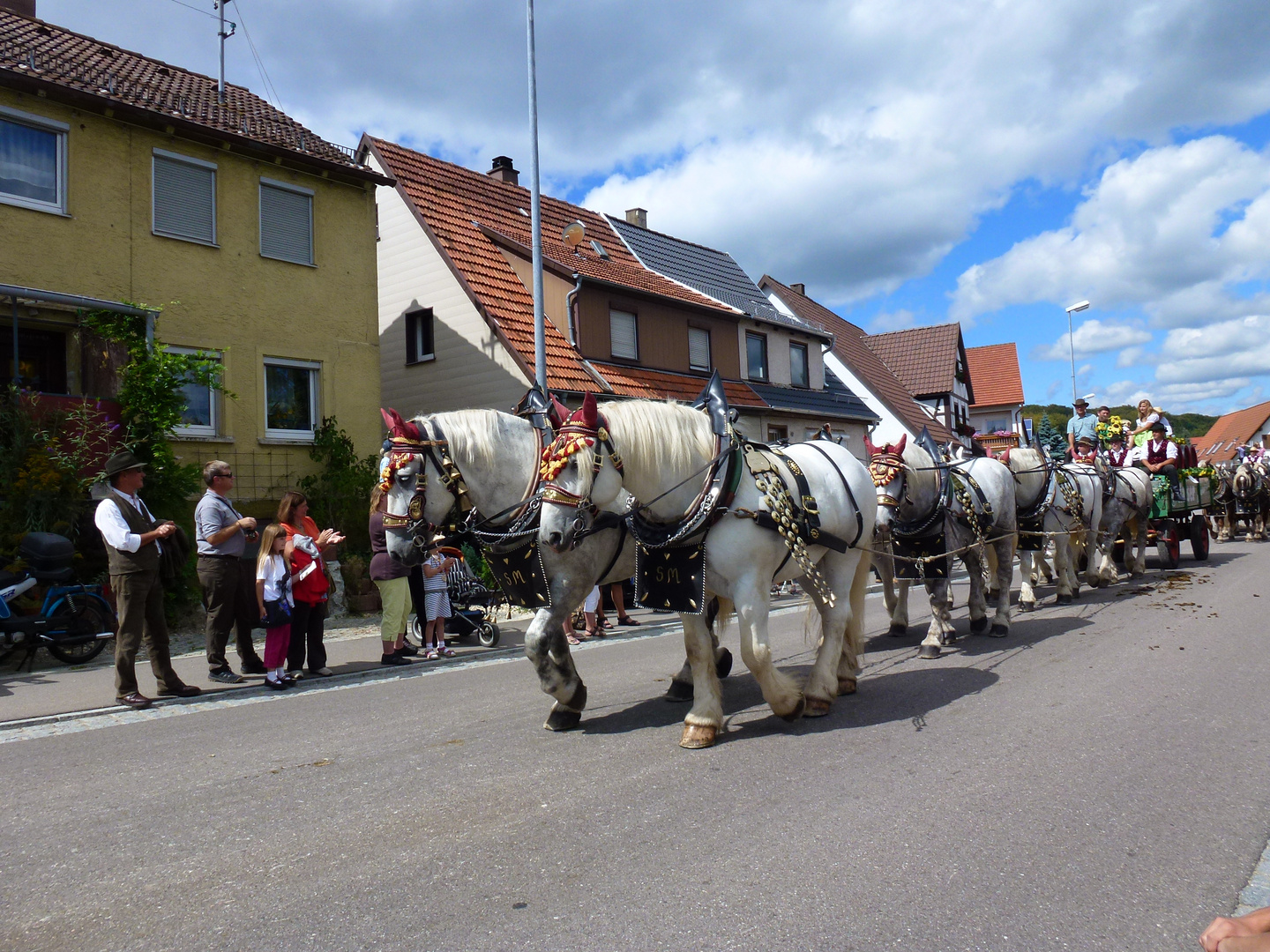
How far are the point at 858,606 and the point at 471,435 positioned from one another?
9.41 feet

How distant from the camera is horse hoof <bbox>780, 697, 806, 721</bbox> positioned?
5152mm

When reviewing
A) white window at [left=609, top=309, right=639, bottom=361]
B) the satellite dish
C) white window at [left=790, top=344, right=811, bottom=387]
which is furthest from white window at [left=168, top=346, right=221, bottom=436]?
white window at [left=790, top=344, right=811, bottom=387]

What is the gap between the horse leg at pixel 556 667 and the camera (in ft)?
17.1

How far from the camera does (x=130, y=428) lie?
11539 mm

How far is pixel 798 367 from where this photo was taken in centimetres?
2509

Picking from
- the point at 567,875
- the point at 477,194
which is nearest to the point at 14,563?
the point at 567,875

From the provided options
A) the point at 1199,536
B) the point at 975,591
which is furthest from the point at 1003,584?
the point at 1199,536

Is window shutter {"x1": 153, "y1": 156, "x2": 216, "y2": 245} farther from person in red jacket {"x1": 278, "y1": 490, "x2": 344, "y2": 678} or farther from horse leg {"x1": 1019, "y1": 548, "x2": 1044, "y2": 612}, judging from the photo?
horse leg {"x1": 1019, "y1": 548, "x2": 1044, "y2": 612}

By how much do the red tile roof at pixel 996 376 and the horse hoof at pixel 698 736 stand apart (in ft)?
155

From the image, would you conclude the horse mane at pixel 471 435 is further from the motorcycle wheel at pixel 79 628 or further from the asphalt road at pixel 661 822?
the motorcycle wheel at pixel 79 628

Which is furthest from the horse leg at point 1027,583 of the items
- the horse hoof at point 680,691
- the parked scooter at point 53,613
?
the parked scooter at point 53,613

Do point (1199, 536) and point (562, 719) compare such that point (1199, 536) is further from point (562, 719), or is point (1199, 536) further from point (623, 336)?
point (562, 719)

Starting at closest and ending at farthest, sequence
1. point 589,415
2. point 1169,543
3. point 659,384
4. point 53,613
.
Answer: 1. point 589,415
2. point 53,613
3. point 1169,543
4. point 659,384

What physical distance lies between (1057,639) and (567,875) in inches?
240
